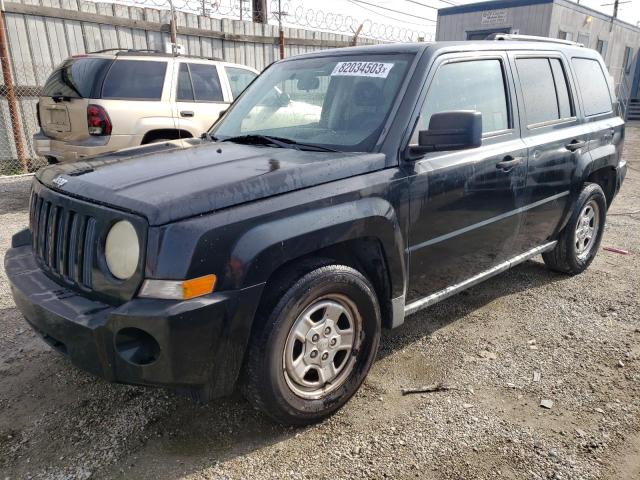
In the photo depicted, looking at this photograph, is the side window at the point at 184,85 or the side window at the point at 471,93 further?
the side window at the point at 184,85

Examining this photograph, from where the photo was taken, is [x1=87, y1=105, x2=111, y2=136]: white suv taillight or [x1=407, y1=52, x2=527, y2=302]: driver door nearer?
[x1=407, y1=52, x2=527, y2=302]: driver door

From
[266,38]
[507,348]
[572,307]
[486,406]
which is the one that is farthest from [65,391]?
[266,38]

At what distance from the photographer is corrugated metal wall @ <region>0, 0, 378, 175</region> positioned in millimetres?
8844

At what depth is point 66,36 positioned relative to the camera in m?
9.28

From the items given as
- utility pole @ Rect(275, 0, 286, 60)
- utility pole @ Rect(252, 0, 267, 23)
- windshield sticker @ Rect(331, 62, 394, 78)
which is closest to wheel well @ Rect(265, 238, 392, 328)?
windshield sticker @ Rect(331, 62, 394, 78)

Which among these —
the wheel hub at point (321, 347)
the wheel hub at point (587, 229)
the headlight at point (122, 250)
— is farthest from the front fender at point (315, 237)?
the wheel hub at point (587, 229)

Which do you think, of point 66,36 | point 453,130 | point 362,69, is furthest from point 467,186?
point 66,36

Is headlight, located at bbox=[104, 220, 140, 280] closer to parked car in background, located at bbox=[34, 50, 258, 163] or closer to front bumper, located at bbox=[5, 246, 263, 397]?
front bumper, located at bbox=[5, 246, 263, 397]

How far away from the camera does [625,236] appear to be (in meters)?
6.04

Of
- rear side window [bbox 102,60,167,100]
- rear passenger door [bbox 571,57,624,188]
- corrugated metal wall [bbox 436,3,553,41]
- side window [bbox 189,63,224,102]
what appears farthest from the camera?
corrugated metal wall [bbox 436,3,553,41]

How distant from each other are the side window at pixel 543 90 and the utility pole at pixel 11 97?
8.30m

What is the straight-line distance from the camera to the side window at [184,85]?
725 centimetres

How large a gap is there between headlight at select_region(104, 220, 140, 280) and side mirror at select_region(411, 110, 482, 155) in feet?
5.38

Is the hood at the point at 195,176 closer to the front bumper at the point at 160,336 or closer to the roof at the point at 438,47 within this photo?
the front bumper at the point at 160,336
